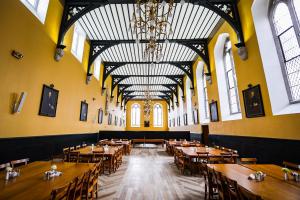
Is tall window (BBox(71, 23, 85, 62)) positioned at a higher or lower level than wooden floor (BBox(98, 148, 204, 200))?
higher

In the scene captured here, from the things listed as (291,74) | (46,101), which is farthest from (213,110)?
(46,101)

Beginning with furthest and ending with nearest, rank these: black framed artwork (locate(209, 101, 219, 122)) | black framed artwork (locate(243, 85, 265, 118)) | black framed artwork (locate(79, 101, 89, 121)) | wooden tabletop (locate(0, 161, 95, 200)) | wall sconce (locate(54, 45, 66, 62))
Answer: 1. black framed artwork (locate(79, 101, 89, 121))
2. black framed artwork (locate(209, 101, 219, 122))
3. wall sconce (locate(54, 45, 66, 62))
4. black framed artwork (locate(243, 85, 265, 118))
5. wooden tabletop (locate(0, 161, 95, 200))

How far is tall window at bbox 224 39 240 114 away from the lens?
6066mm

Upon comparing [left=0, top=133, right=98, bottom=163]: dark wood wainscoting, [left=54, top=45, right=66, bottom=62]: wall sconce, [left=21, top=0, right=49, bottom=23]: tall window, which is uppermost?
[left=21, top=0, right=49, bottom=23]: tall window

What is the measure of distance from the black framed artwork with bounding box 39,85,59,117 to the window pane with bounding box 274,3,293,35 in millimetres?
6919

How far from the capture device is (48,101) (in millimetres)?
4625

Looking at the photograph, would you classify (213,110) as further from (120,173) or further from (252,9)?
(120,173)

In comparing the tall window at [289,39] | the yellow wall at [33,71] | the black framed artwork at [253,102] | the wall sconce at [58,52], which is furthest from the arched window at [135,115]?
the tall window at [289,39]

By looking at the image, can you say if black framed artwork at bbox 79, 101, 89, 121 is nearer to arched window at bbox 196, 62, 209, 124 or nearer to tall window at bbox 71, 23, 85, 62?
tall window at bbox 71, 23, 85, 62

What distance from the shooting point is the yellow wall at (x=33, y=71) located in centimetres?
319

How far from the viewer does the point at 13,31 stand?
3.35 m

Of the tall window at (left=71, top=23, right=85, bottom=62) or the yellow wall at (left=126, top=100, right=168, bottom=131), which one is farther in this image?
the yellow wall at (left=126, top=100, right=168, bottom=131)

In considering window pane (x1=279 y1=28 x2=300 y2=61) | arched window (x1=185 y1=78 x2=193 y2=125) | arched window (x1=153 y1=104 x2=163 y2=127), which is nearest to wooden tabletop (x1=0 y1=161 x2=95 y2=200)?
window pane (x1=279 y1=28 x2=300 y2=61)

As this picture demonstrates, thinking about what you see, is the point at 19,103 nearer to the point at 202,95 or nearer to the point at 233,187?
the point at 233,187
